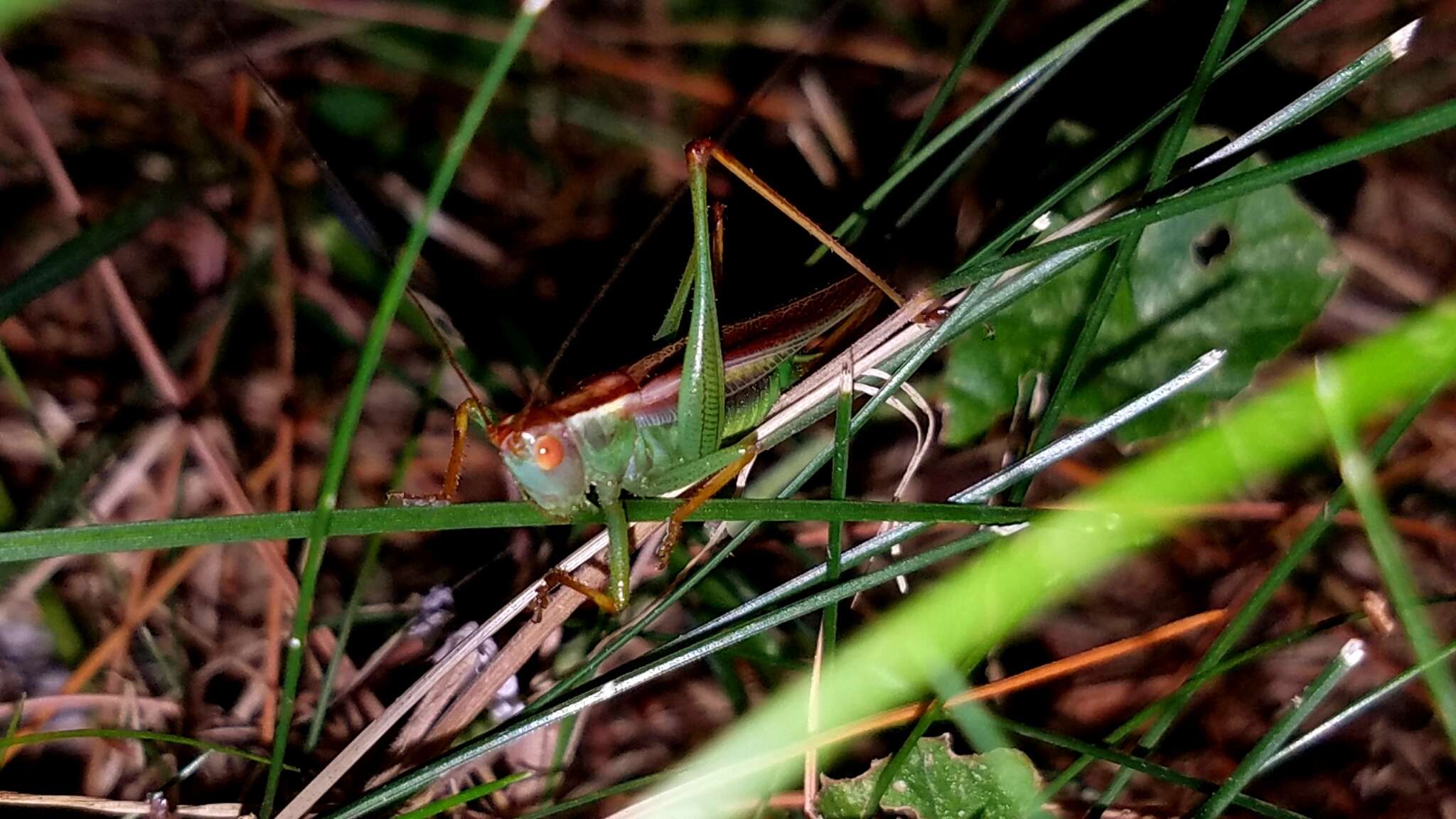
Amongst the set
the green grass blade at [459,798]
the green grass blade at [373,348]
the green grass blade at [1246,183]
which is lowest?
the green grass blade at [459,798]

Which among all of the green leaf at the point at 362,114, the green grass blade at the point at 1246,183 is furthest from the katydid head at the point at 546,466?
the green leaf at the point at 362,114

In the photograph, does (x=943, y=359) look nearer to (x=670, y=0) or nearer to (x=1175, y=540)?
(x=1175, y=540)

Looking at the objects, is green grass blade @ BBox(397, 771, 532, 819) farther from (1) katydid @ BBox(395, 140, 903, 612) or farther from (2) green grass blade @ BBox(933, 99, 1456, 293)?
(2) green grass blade @ BBox(933, 99, 1456, 293)

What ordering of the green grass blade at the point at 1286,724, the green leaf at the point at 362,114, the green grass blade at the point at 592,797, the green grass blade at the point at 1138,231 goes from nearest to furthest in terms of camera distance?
the green grass blade at the point at 1286,724 < the green grass blade at the point at 1138,231 < the green grass blade at the point at 592,797 < the green leaf at the point at 362,114

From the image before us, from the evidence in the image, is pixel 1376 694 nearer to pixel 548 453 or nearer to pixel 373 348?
pixel 548 453

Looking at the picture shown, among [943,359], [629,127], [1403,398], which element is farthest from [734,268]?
[1403,398]

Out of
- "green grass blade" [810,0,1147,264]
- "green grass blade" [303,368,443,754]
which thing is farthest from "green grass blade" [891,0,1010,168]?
"green grass blade" [303,368,443,754]

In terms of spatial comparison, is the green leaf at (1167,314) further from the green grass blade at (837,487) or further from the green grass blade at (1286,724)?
the green grass blade at (1286,724)
